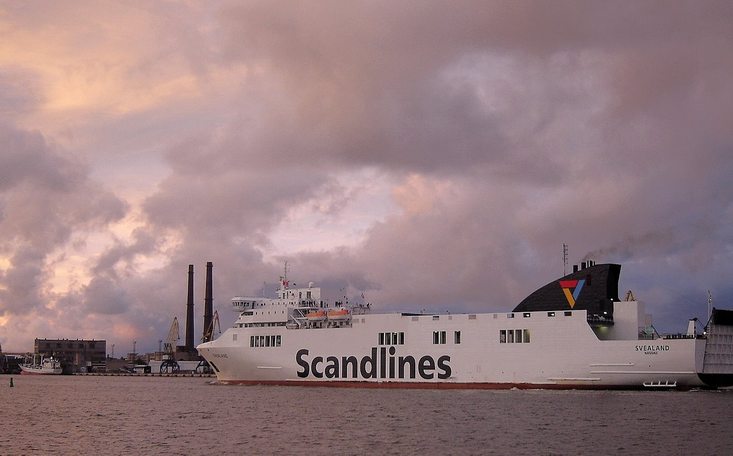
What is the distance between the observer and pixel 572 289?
52.2 metres

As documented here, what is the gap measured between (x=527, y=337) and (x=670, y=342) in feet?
26.9

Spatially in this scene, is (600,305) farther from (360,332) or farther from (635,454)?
(635,454)

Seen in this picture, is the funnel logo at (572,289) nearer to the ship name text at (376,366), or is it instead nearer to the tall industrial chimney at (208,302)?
the ship name text at (376,366)

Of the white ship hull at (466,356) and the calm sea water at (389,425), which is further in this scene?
the white ship hull at (466,356)

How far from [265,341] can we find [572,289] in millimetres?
22359

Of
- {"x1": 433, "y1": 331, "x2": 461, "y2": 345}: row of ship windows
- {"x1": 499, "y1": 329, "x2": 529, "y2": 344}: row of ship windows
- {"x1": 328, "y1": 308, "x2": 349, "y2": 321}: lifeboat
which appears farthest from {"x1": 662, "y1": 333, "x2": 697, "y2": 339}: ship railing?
{"x1": 328, "y1": 308, "x2": 349, "y2": 321}: lifeboat

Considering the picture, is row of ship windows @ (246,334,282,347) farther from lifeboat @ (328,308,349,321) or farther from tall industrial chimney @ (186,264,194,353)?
tall industrial chimney @ (186,264,194,353)

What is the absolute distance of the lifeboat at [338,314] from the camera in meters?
59.0

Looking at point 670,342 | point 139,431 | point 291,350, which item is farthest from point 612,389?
point 139,431

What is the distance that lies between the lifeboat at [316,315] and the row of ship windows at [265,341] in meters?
2.54

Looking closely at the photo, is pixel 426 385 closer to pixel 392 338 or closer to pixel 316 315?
pixel 392 338

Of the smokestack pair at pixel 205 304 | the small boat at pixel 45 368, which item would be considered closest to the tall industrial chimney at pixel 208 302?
the smokestack pair at pixel 205 304

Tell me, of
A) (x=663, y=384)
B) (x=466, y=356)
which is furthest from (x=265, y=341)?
(x=663, y=384)

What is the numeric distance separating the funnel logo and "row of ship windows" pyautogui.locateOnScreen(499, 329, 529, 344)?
11.9 ft
